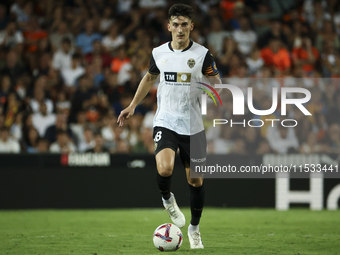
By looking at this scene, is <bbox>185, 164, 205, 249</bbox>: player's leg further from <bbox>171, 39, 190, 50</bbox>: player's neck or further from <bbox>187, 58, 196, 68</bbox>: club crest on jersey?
<bbox>171, 39, 190, 50</bbox>: player's neck

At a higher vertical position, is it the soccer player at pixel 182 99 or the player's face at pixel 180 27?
the player's face at pixel 180 27

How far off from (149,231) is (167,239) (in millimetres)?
2014

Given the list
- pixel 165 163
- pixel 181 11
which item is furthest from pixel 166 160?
pixel 181 11

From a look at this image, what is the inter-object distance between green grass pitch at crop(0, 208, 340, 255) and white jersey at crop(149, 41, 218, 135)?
4.70ft

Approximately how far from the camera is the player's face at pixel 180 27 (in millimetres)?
5971

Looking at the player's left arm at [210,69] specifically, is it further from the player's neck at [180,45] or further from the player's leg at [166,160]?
the player's leg at [166,160]

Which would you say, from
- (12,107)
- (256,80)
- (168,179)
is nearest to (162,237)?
(168,179)

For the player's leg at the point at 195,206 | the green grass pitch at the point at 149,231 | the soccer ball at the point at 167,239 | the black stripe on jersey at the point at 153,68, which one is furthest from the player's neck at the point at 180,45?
the green grass pitch at the point at 149,231

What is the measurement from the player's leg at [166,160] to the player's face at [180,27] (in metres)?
1.06

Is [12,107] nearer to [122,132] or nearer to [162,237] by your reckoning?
[122,132]

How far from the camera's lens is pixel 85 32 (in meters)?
13.9

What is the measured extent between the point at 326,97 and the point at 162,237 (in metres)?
6.71

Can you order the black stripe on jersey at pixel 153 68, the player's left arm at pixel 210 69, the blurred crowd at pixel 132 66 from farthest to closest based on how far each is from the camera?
1. the blurred crowd at pixel 132 66
2. the black stripe on jersey at pixel 153 68
3. the player's left arm at pixel 210 69

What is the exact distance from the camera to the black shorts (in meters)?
5.96
